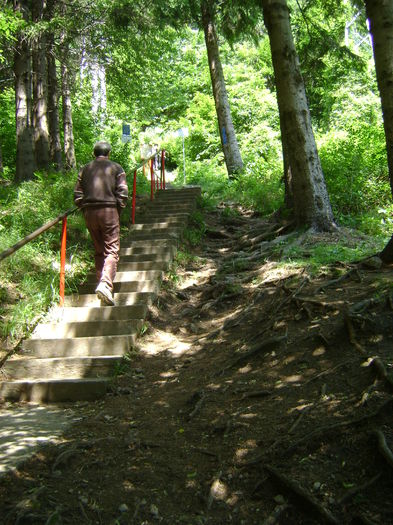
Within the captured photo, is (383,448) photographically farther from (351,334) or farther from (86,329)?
(86,329)

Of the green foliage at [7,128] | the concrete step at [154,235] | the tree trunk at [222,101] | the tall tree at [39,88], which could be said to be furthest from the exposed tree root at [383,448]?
the green foliage at [7,128]

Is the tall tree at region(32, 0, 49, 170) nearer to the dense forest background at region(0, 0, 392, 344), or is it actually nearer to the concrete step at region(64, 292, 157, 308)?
the dense forest background at region(0, 0, 392, 344)

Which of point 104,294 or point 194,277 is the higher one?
point 194,277

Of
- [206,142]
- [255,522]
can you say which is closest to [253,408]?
[255,522]

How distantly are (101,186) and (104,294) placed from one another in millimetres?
1459

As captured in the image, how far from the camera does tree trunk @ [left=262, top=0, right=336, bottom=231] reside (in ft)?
27.7

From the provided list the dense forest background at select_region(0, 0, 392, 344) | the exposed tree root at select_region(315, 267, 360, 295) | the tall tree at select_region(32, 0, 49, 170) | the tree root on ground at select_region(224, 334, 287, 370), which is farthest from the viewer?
the tall tree at select_region(32, 0, 49, 170)

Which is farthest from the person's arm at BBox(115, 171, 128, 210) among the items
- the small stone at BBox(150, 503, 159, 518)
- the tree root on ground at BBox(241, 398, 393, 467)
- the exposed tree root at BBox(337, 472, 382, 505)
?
the exposed tree root at BBox(337, 472, 382, 505)

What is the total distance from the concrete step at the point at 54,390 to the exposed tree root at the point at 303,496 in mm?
2501

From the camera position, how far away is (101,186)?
6434 millimetres

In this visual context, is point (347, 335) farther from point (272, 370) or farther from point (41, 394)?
point (41, 394)

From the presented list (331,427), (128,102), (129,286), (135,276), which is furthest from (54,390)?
(128,102)

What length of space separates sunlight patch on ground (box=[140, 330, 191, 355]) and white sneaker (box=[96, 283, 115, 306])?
761mm

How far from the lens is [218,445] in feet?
11.5
